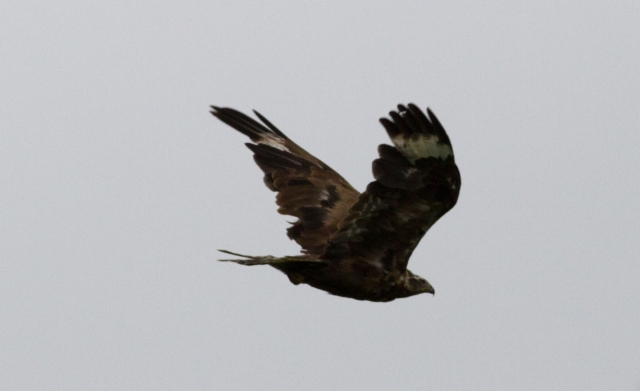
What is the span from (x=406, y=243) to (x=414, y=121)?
1479 mm

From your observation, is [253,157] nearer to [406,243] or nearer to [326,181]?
[326,181]

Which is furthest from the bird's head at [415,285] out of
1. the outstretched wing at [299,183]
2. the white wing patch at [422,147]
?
the white wing patch at [422,147]

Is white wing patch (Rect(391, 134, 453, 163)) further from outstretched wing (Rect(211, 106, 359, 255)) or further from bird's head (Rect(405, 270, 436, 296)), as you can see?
outstretched wing (Rect(211, 106, 359, 255))

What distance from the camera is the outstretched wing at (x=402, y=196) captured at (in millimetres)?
9242

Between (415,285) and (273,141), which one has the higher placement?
(273,141)

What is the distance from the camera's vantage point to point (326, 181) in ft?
37.8

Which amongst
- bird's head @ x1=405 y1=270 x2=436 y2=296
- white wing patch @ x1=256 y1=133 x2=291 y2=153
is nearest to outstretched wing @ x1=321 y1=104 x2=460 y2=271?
bird's head @ x1=405 y1=270 x2=436 y2=296

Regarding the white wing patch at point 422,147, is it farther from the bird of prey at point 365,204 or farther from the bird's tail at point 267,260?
the bird's tail at point 267,260

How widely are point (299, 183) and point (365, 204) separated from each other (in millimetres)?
1710

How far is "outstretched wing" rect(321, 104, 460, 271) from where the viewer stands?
9.24m

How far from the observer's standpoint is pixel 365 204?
993 cm

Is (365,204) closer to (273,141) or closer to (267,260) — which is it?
(267,260)

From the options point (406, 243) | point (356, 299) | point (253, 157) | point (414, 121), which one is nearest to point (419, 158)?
point (414, 121)

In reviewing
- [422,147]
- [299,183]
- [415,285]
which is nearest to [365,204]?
[422,147]
